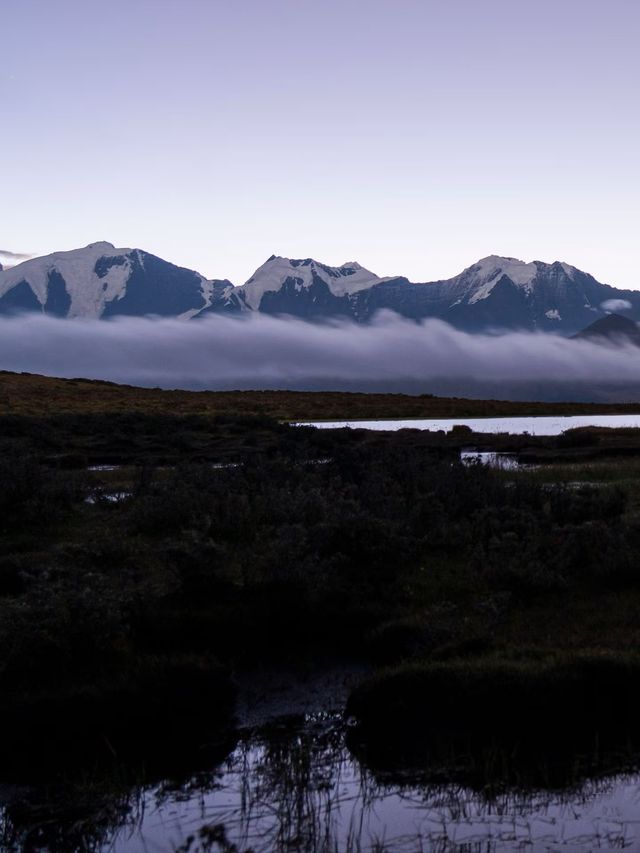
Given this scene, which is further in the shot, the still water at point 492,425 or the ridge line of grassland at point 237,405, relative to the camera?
the ridge line of grassland at point 237,405

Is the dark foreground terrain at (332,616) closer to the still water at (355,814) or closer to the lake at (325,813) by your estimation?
the lake at (325,813)

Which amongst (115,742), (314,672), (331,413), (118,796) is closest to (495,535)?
(314,672)

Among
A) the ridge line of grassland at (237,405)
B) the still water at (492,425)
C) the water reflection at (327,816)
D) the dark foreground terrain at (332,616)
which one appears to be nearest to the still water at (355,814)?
the water reflection at (327,816)

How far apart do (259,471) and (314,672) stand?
1208cm

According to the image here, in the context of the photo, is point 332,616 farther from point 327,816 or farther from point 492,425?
point 492,425

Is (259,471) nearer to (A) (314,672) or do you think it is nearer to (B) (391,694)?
(A) (314,672)

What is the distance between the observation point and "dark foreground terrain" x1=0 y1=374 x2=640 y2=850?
932 centimetres

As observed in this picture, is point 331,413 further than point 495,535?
Yes

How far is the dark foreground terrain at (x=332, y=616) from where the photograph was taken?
932 cm

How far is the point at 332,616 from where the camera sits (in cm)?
1258

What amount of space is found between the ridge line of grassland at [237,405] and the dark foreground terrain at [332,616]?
193 ft

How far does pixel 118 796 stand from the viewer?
7891 mm

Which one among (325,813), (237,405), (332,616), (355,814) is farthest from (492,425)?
(325,813)

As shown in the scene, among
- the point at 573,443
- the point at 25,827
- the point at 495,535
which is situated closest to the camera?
the point at 25,827
